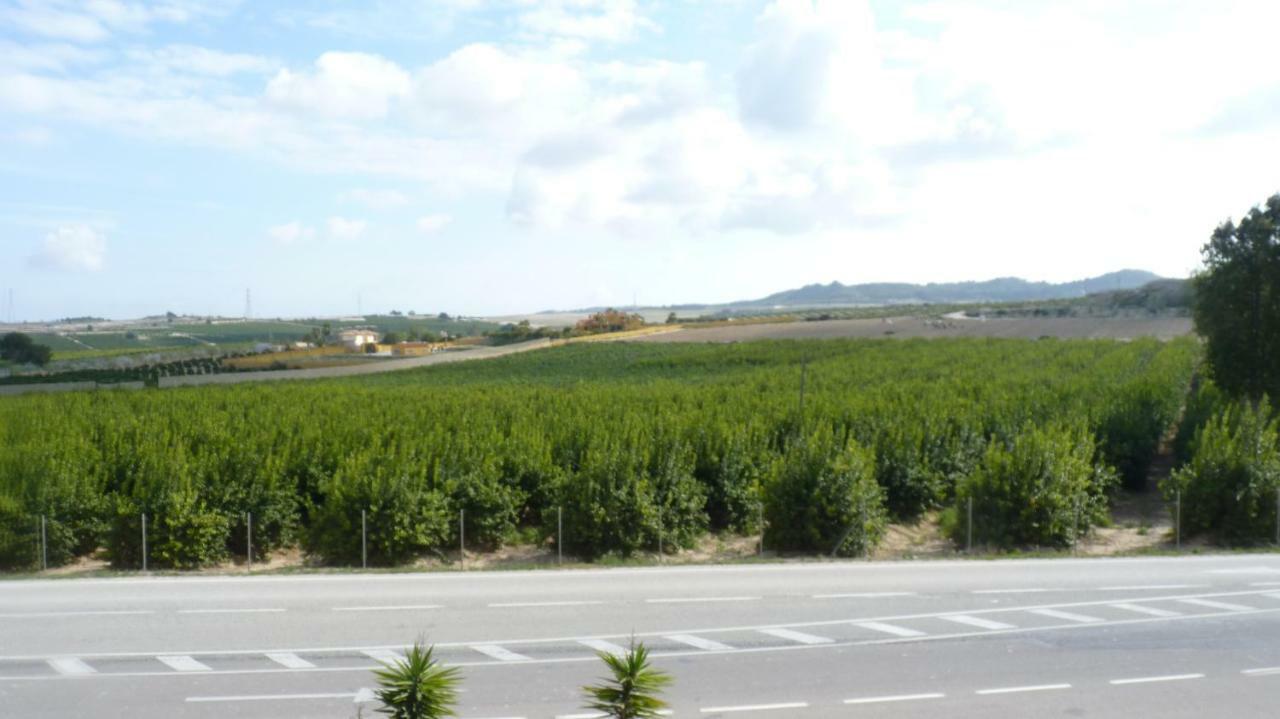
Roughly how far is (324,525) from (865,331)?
93184 mm

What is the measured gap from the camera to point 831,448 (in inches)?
1017

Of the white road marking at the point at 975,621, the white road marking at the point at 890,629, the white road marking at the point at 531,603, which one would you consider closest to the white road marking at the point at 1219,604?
the white road marking at the point at 975,621

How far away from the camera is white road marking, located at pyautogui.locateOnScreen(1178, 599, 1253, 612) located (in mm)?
16734

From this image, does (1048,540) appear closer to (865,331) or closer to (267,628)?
(267,628)

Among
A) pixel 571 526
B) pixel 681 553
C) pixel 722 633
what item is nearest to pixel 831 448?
pixel 681 553

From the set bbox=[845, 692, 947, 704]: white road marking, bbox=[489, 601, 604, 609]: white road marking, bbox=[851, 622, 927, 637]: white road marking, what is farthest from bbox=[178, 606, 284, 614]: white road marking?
bbox=[845, 692, 947, 704]: white road marking

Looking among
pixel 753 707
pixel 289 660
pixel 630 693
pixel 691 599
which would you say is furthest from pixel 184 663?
pixel 630 693

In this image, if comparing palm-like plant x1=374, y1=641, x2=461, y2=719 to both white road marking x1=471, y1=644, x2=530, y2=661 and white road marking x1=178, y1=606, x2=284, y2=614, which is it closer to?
white road marking x1=471, y1=644, x2=530, y2=661

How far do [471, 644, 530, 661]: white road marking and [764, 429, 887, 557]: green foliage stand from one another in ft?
37.1

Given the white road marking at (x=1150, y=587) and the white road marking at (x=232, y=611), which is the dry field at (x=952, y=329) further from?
the white road marking at (x=232, y=611)

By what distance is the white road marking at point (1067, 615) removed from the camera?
1593 centimetres

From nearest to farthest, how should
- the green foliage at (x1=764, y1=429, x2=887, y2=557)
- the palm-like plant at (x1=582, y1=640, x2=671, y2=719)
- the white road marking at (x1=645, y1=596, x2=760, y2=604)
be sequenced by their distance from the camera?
the palm-like plant at (x1=582, y1=640, x2=671, y2=719)
the white road marking at (x1=645, y1=596, x2=760, y2=604)
the green foliage at (x1=764, y1=429, x2=887, y2=557)

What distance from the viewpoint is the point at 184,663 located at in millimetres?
13344

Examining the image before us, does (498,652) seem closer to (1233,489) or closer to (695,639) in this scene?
(695,639)
